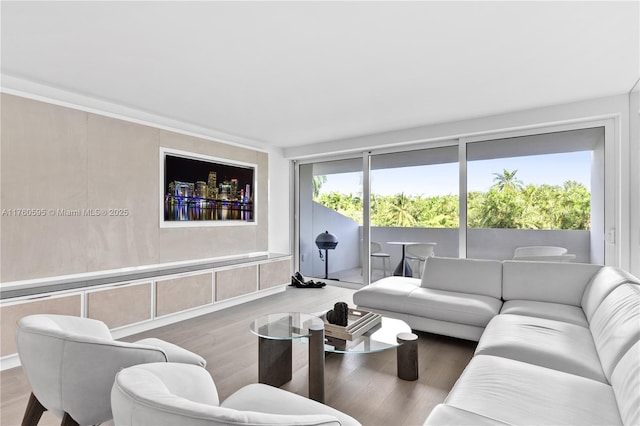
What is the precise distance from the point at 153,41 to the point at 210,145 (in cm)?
237

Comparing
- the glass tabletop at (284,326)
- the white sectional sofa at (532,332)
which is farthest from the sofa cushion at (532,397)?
the glass tabletop at (284,326)

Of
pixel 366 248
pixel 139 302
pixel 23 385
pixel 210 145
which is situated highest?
pixel 210 145

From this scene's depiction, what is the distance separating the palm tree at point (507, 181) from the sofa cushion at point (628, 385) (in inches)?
122

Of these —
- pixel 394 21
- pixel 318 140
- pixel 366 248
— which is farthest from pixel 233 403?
pixel 318 140

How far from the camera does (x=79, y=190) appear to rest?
336 centimetres

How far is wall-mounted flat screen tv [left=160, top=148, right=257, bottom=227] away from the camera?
4.21 metres

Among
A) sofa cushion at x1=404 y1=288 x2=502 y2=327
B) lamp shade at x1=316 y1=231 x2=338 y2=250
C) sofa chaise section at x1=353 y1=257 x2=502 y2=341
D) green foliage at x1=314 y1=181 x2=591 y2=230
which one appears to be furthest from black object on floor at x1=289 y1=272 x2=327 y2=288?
sofa cushion at x1=404 y1=288 x2=502 y2=327

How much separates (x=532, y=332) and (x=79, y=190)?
13.6 ft

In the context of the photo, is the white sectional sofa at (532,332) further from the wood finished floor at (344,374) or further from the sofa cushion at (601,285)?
the wood finished floor at (344,374)

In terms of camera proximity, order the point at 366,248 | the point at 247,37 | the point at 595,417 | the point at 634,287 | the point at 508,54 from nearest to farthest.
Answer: the point at 595,417 < the point at 634,287 < the point at 247,37 < the point at 508,54 < the point at 366,248

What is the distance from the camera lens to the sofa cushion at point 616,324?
1.69 metres

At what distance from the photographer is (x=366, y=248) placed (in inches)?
219

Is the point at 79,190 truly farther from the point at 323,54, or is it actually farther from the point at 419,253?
the point at 419,253

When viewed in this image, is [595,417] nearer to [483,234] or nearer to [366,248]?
[483,234]
